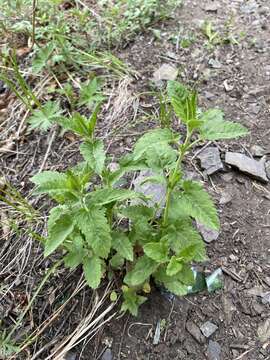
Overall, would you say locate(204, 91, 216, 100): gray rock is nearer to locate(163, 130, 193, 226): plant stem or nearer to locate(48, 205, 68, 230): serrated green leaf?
locate(163, 130, 193, 226): plant stem

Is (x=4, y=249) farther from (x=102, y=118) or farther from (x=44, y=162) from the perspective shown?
(x=102, y=118)

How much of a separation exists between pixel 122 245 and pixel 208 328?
1.81 feet

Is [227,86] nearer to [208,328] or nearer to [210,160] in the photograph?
[210,160]

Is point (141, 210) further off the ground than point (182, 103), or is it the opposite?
point (182, 103)

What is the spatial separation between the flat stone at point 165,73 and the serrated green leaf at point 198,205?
136cm

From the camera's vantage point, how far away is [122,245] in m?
1.71

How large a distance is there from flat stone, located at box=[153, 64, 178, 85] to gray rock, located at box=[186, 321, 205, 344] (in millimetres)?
1572

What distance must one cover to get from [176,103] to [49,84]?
1532mm

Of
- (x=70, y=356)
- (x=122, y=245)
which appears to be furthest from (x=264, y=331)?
(x=70, y=356)

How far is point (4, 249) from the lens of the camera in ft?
7.23

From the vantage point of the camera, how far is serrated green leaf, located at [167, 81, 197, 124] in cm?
153

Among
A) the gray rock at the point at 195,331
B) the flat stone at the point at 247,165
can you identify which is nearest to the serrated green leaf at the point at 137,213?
the gray rock at the point at 195,331

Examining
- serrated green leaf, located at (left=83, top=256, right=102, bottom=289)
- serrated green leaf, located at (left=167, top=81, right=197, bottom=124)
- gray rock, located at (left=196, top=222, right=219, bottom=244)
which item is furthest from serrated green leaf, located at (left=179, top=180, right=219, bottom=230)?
gray rock, located at (left=196, top=222, right=219, bottom=244)

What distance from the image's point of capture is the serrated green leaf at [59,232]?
59.7 inches
